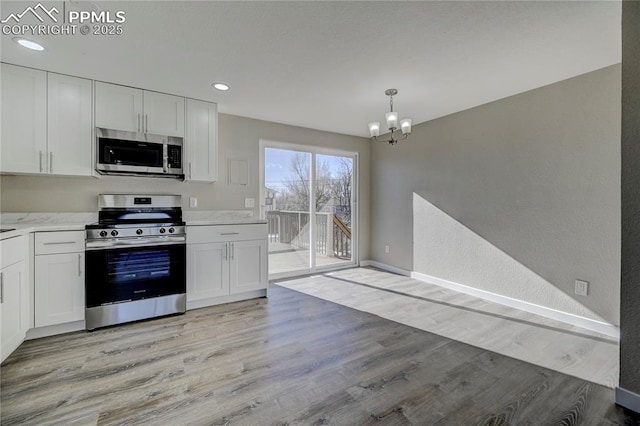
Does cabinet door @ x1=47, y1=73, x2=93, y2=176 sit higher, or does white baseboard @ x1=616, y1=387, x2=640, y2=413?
cabinet door @ x1=47, y1=73, x2=93, y2=176

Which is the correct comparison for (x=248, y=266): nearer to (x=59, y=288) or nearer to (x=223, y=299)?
(x=223, y=299)

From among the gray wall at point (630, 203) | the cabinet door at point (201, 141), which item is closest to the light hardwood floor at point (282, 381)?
the gray wall at point (630, 203)

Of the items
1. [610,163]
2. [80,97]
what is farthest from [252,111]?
[610,163]

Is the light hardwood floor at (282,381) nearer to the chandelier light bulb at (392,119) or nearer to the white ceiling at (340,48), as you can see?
the chandelier light bulb at (392,119)

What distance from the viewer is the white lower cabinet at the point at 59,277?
2.48 metres

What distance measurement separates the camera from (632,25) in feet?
A: 5.52

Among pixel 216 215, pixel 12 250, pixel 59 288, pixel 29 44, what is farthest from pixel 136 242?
pixel 29 44

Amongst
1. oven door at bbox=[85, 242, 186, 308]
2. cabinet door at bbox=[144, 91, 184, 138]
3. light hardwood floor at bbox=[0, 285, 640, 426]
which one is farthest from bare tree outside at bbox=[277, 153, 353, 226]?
light hardwood floor at bbox=[0, 285, 640, 426]

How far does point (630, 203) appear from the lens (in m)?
1.70

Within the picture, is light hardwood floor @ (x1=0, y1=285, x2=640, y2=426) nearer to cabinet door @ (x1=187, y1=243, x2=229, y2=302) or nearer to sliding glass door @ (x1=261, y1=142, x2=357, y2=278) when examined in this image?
cabinet door @ (x1=187, y1=243, x2=229, y2=302)

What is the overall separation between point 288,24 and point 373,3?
1.96 ft

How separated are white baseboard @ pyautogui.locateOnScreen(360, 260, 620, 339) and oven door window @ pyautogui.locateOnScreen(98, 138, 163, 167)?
12.7 feet

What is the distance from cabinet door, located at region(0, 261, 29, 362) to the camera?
205 centimetres

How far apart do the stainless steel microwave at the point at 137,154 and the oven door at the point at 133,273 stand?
819 millimetres
